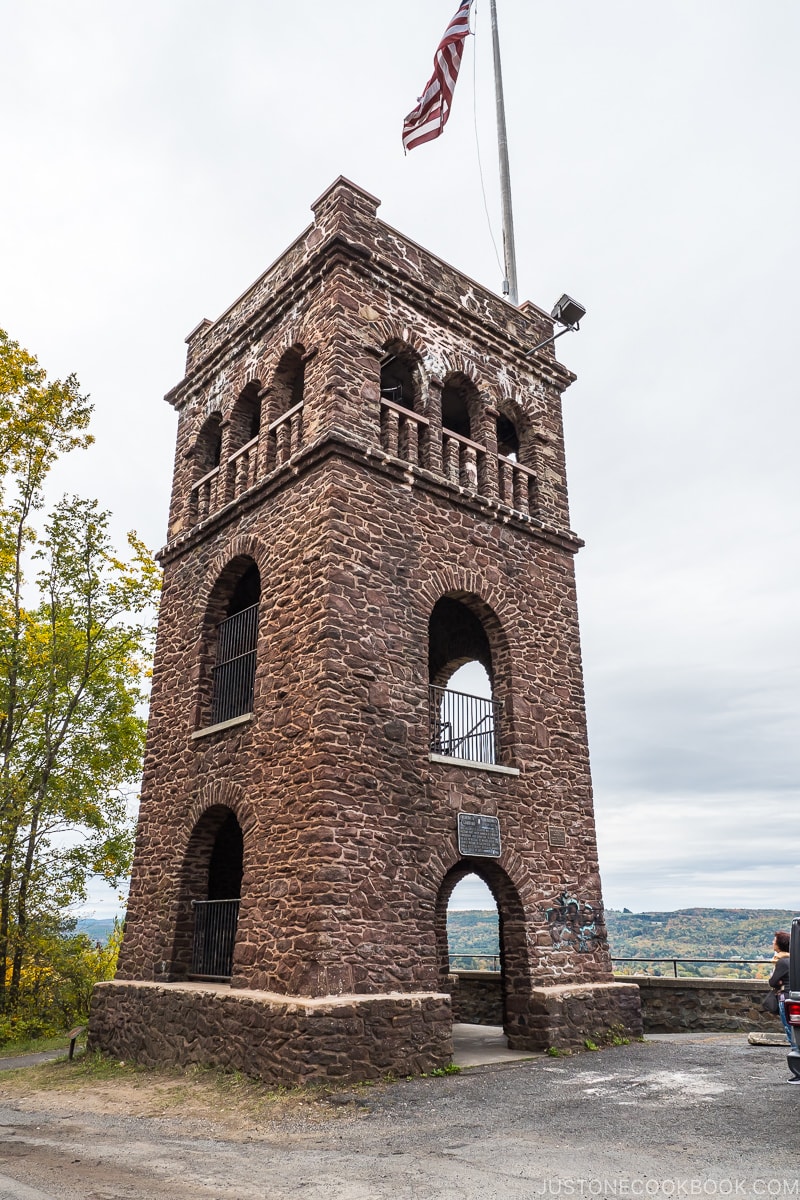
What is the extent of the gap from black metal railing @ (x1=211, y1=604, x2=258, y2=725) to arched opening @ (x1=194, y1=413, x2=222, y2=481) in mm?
3427

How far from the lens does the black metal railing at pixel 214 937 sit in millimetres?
10945

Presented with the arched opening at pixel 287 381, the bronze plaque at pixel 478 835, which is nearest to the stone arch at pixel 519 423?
the arched opening at pixel 287 381

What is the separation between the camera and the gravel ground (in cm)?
529

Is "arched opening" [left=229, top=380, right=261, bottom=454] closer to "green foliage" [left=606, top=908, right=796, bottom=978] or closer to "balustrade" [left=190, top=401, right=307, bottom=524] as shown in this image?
"balustrade" [left=190, top=401, right=307, bottom=524]

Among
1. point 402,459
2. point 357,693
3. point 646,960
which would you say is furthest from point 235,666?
point 646,960

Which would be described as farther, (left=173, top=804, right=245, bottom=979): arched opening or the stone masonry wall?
the stone masonry wall

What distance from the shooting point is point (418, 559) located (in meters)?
11.6

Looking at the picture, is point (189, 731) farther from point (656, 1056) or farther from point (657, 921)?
point (657, 921)

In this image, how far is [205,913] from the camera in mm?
11570

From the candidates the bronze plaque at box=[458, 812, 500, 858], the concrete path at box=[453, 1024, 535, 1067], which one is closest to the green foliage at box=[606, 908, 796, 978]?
the concrete path at box=[453, 1024, 535, 1067]

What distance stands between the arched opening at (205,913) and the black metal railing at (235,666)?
1.51 m

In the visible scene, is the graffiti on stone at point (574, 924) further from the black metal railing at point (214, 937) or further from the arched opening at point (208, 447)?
the arched opening at point (208, 447)

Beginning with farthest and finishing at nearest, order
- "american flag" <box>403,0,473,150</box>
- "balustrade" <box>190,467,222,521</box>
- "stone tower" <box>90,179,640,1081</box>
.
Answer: "balustrade" <box>190,467,222,521</box> → "american flag" <box>403,0,473,150</box> → "stone tower" <box>90,179,640,1081</box>

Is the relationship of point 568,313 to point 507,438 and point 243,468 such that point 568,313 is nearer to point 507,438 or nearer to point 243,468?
point 507,438
